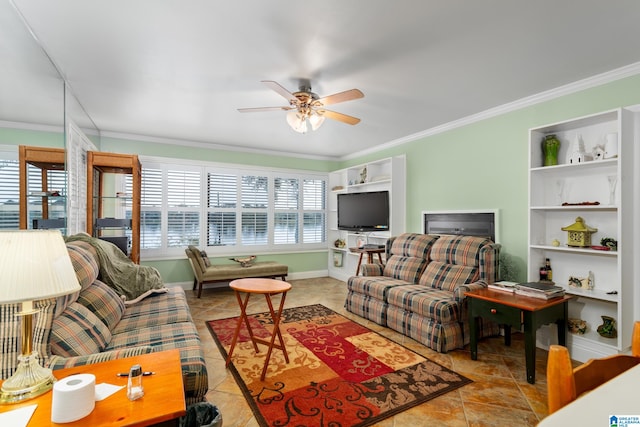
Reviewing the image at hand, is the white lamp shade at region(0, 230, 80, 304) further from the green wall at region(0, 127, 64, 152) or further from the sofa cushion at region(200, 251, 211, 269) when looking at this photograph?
the sofa cushion at region(200, 251, 211, 269)

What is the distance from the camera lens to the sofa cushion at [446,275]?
335 centimetres

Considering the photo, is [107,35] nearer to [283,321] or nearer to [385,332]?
[283,321]

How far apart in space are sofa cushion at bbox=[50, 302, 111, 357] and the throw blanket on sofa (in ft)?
2.85

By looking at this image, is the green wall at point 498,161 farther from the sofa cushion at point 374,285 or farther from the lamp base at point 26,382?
the lamp base at point 26,382

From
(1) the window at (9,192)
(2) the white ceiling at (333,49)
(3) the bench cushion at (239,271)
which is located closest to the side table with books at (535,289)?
(2) the white ceiling at (333,49)

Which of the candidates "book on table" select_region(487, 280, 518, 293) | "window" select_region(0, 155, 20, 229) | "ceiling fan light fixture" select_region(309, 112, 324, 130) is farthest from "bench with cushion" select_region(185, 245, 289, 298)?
"book on table" select_region(487, 280, 518, 293)

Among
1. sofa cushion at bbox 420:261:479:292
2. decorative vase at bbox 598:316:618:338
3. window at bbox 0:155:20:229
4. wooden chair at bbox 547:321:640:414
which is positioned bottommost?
decorative vase at bbox 598:316:618:338

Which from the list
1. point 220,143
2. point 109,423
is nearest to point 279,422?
point 109,423

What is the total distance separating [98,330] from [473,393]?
2545mm

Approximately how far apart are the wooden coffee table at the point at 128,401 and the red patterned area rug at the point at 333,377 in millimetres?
929

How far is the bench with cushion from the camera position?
4.89m

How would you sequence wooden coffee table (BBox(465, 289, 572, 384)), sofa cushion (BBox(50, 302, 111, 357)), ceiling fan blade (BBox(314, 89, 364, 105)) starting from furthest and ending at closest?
ceiling fan blade (BBox(314, 89, 364, 105))
wooden coffee table (BBox(465, 289, 572, 384))
sofa cushion (BBox(50, 302, 111, 357))

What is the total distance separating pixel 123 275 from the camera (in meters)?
2.91

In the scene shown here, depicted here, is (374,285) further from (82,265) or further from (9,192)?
(9,192)
